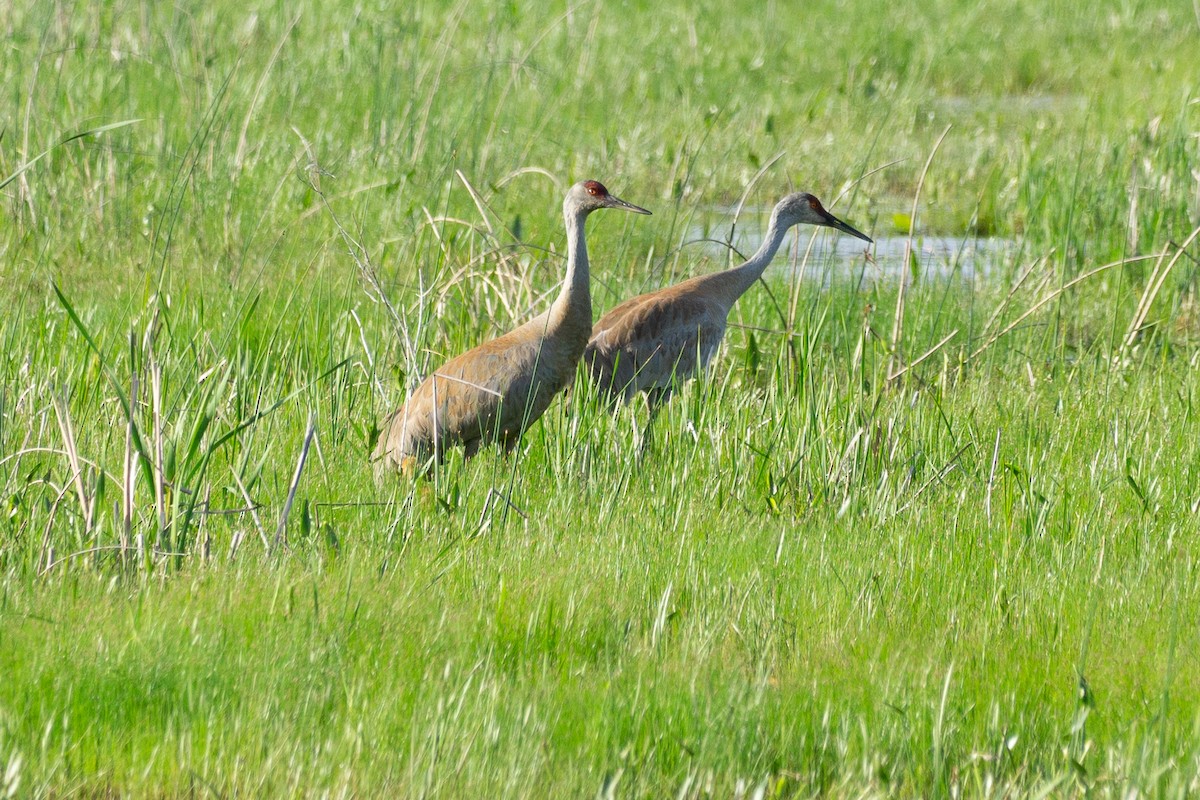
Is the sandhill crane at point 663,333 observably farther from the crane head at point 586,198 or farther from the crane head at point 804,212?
the crane head at point 586,198

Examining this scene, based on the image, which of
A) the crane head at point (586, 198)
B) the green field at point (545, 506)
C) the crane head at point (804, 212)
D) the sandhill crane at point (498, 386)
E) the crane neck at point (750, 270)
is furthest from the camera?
the crane head at point (804, 212)

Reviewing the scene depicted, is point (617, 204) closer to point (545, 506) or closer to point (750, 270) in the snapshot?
point (750, 270)

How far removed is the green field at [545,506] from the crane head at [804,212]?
1.33ft

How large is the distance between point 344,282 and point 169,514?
2.95 metres

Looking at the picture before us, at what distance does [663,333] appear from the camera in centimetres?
614

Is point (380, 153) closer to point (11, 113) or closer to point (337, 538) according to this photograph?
point (11, 113)

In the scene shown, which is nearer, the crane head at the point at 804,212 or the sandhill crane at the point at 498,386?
the sandhill crane at the point at 498,386

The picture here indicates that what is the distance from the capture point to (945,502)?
4.36 m

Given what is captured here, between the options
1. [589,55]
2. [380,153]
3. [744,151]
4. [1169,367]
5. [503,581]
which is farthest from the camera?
[589,55]

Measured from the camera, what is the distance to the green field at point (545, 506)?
284 cm

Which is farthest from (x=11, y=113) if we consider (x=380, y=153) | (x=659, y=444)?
(x=659, y=444)

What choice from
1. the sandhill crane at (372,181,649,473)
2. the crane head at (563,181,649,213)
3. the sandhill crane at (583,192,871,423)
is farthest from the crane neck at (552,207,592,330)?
the sandhill crane at (583,192,871,423)

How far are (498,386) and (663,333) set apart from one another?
123 centimetres

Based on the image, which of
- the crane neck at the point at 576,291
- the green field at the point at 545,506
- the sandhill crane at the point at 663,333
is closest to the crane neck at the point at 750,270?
the sandhill crane at the point at 663,333
